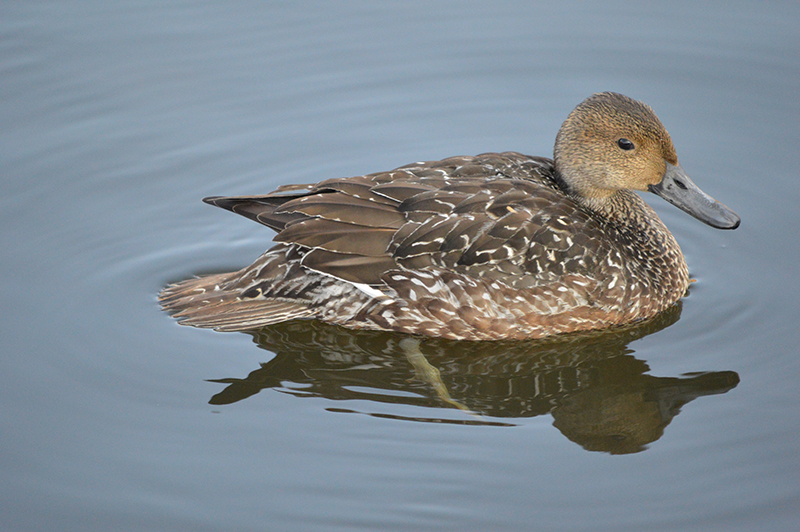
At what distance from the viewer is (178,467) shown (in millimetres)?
6047

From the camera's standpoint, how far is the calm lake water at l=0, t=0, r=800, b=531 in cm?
582

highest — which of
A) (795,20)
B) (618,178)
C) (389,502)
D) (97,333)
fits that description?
(795,20)

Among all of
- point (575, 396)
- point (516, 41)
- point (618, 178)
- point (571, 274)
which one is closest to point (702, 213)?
point (618, 178)

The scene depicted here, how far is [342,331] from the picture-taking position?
7.40 metres

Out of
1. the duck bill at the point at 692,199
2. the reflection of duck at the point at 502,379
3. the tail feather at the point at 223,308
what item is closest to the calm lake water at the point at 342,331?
the reflection of duck at the point at 502,379

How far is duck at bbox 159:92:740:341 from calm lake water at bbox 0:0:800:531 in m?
0.24

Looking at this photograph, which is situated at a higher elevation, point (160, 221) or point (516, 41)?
point (516, 41)

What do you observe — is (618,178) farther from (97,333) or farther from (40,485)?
(40,485)

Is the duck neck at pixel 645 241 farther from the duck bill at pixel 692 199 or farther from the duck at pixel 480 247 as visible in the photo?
the duck bill at pixel 692 199

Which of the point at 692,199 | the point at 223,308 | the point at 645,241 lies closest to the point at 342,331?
the point at 223,308

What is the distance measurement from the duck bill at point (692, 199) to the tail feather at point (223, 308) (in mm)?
2825

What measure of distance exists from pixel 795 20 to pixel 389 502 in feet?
23.5

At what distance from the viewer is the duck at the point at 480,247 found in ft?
22.6

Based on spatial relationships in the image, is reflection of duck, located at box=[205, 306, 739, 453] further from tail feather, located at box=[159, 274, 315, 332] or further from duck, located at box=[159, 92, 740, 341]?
tail feather, located at box=[159, 274, 315, 332]
